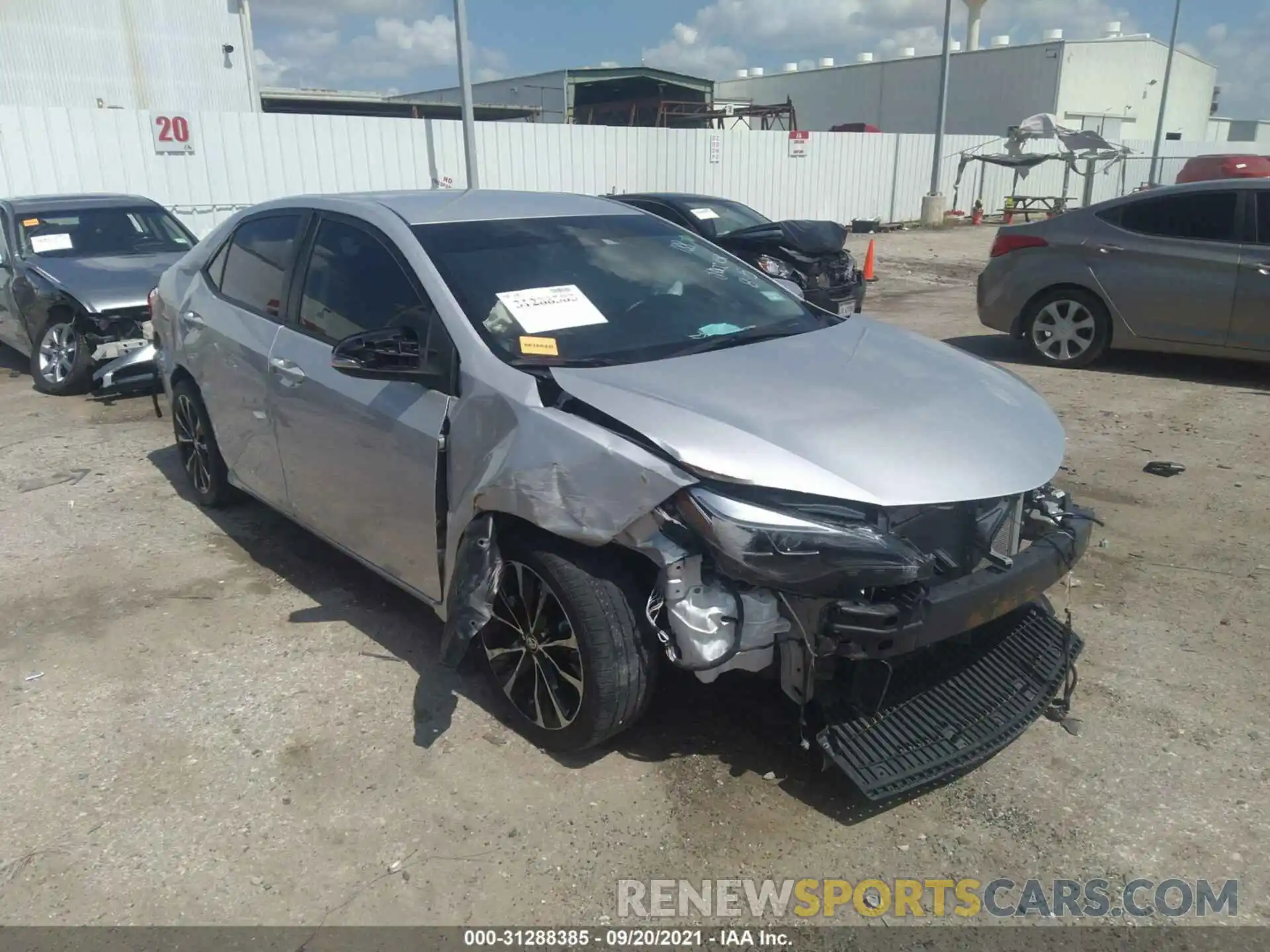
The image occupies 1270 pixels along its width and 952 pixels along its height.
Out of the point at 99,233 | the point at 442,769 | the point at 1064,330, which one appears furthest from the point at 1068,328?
the point at 99,233

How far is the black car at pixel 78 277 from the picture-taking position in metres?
7.93

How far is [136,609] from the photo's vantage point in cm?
426

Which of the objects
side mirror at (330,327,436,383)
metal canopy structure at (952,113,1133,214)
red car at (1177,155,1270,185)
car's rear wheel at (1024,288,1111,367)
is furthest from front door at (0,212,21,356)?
metal canopy structure at (952,113,1133,214)

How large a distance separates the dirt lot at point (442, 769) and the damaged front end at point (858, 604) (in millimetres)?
247

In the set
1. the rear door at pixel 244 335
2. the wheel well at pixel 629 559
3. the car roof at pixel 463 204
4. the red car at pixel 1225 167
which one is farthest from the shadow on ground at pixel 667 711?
the red car at pixel 1225 167

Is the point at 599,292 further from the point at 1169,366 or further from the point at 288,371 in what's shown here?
the point at 1169,366

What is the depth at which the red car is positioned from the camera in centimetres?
1997

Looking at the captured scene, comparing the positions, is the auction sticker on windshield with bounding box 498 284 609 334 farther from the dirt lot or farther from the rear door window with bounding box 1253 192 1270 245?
the rear door window with bounding box 1253 192 1270 245

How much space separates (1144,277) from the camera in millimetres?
7828

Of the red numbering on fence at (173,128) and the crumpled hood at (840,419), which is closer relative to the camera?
the crumpled hood at (840,419)

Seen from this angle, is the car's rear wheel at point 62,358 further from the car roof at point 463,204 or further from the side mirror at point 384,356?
the side mirror at point 384,356

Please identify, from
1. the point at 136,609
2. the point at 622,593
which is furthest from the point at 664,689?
the point at 136,609

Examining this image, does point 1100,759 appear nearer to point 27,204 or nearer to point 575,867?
point 575,867

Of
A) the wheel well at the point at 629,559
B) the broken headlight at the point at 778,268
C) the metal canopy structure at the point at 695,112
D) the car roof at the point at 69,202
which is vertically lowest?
the wheel well at the point at 629,559
